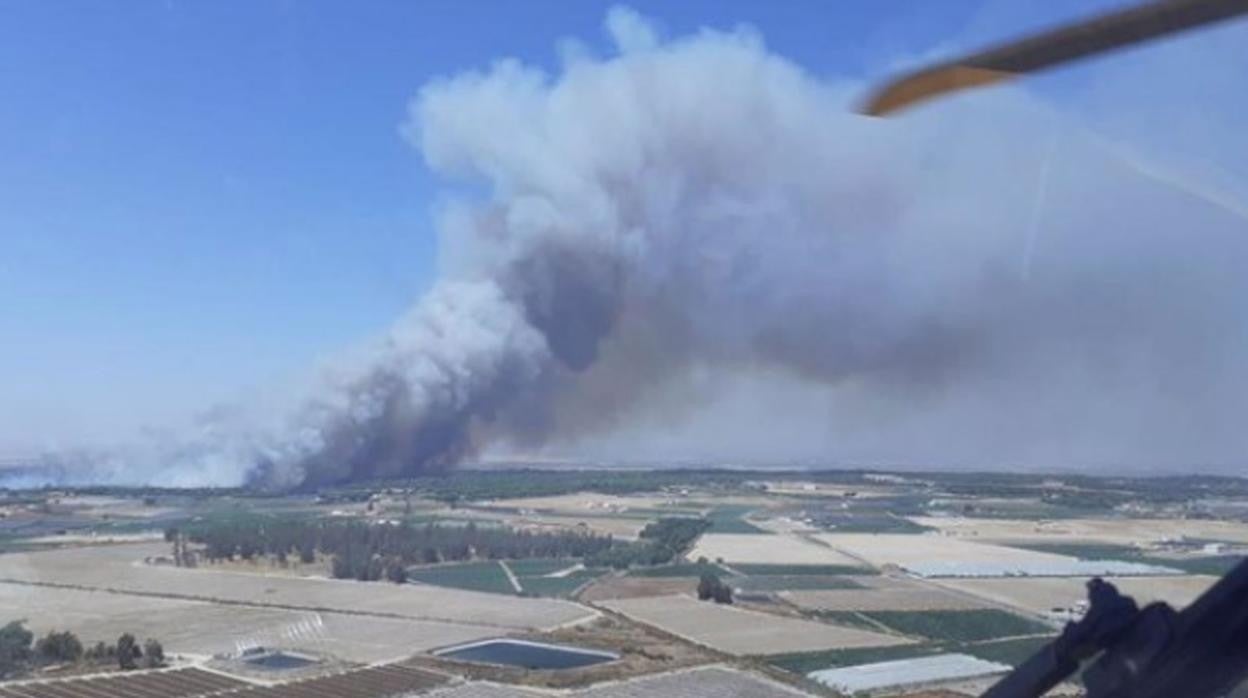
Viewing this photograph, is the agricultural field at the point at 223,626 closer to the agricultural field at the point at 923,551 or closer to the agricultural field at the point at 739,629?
the agricultural field at the point at 739,629

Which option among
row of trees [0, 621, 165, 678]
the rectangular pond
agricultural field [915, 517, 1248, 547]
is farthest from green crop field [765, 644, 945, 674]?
agricultural field [915, 517, 1248, 547]

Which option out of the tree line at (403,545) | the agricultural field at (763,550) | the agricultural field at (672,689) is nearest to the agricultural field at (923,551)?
the agricultural field at (763,550)

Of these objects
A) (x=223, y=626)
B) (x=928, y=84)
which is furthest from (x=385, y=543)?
(x=928, y=84)

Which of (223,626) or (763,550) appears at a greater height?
(763,550)

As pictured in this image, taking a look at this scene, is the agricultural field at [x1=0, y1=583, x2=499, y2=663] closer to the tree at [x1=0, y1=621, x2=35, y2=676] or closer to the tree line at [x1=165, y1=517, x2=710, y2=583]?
the tree at [x1=0, y1=621, x2=35, y2=676]

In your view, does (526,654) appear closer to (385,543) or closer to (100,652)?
(100,652)

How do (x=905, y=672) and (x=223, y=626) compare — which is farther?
(x=223, y=626)

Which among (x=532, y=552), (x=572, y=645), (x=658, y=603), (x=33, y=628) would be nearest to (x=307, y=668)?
(x=572, y=645)
